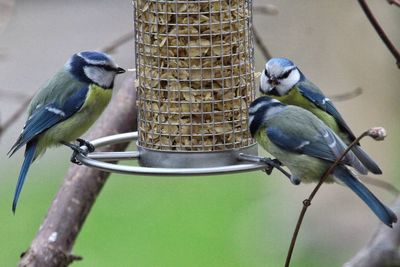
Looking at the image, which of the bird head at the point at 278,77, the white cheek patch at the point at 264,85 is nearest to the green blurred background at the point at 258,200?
the bird head at the point at 278,77

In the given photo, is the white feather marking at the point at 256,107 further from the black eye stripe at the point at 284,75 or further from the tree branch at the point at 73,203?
the tree branch at the point at 73,203

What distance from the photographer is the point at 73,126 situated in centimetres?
432

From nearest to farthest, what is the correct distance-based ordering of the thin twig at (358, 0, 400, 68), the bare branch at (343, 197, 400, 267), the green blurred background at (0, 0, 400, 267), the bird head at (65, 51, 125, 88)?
the bare branch at (343, 197, 400, 267) < the thin twig at (358, 0, 400, 68) < the bird head at (65, 51, 125, 88) < the green blurred background at (0, 0, 400, 267)

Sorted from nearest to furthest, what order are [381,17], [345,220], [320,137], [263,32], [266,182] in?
[320,137], [345,220], [381,17], [266,182], [263,32]

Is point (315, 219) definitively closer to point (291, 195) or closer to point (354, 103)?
point (291, 195)

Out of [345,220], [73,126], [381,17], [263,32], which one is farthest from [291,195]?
[73,126]

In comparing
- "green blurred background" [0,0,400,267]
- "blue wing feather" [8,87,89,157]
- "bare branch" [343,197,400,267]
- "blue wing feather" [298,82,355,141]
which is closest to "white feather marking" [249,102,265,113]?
"blue wing feather" [298,82,355,141]

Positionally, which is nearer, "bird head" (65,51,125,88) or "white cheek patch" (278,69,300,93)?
"bird head" (65,51,125,88)

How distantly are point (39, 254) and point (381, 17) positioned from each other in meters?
4.97

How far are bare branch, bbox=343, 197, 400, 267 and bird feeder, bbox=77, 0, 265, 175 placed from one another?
956 millimetres

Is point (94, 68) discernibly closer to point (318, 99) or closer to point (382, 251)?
point (318, 99)

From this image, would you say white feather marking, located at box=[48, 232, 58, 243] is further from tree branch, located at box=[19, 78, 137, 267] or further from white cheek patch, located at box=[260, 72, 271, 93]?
white cheek patch, located at box=[260, 72, 271, 93]

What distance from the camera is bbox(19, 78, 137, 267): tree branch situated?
3994mm

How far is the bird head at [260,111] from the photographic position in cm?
389
